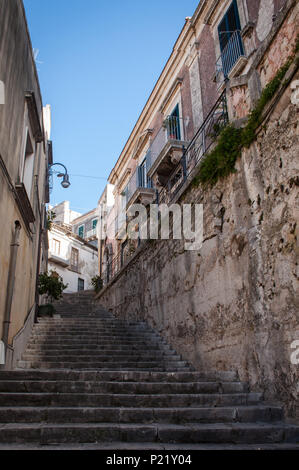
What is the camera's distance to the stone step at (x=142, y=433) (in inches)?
137

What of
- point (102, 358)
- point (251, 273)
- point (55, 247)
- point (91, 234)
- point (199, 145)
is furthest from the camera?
point (91, 234)

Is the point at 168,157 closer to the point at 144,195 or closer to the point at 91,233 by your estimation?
the point at 144,195

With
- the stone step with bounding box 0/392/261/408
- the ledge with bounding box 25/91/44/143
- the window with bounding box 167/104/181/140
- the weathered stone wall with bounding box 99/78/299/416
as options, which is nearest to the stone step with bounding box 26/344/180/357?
the weathered stone wall with bounding box 99/78/299/416

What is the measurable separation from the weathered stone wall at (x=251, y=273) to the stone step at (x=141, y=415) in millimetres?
397

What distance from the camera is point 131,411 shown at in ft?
13.2

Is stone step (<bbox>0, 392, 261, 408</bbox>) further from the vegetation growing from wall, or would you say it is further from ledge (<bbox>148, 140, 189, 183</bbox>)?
ledge (<bbox>148, 140, 189, 183</bbox>)

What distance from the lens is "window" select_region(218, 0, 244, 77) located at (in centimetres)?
1065

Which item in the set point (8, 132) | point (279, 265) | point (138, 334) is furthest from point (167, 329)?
point (8, 132)

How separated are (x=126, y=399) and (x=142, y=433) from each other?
0.87 meters

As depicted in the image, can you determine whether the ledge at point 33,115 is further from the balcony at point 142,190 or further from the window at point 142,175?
the window at point 142,175

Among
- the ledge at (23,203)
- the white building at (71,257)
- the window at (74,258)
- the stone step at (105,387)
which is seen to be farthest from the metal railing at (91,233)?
the stone step at (105,387)

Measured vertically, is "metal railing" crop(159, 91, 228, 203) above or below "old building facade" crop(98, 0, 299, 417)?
above

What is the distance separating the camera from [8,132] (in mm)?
6012

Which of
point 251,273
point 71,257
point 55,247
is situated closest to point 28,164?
point 251,273
